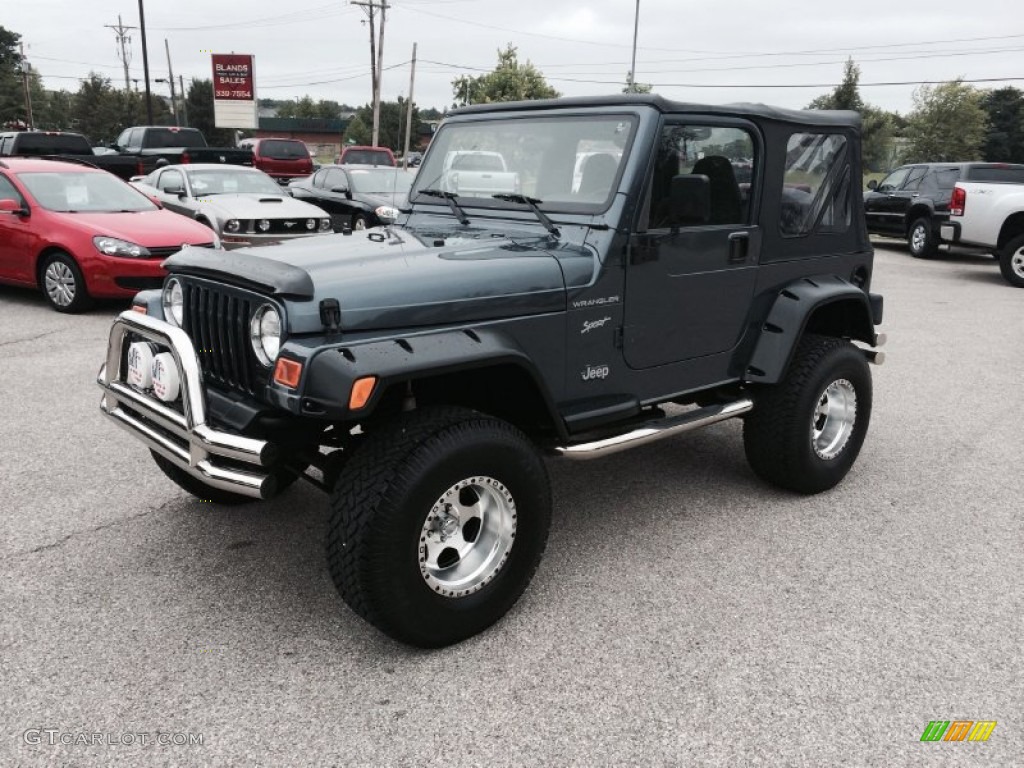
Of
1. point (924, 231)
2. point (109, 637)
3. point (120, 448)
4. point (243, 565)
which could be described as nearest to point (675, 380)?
point (243, 565)

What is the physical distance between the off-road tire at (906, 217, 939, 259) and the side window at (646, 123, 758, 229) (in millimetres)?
13672

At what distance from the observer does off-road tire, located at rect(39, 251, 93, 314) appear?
27.7 ft

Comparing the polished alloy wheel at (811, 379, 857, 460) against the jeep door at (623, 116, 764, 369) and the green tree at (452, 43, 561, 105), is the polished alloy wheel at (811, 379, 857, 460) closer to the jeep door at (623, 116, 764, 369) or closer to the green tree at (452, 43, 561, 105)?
the jeep door at (623, 116, 764, 369)

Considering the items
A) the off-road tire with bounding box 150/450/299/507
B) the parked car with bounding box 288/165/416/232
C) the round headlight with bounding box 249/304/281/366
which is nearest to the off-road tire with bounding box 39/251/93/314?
the parked car with bounding box 288/165/416/232

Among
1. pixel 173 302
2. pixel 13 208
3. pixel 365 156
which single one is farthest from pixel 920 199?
pixel 173 302

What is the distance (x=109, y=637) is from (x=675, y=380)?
2.59 metres

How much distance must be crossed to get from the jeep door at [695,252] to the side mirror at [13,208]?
25.4 feet

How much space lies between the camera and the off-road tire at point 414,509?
8.90ft

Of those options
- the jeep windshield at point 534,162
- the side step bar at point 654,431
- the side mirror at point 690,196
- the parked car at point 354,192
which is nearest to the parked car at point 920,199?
the parked car at point 354,192

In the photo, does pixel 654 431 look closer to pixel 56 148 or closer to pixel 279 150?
pixel 56 148

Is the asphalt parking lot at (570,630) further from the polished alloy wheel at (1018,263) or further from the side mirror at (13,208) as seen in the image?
the polished alloy wheel at (1018,263)

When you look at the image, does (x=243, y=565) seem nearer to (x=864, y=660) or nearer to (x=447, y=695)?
(x=447, y=695)

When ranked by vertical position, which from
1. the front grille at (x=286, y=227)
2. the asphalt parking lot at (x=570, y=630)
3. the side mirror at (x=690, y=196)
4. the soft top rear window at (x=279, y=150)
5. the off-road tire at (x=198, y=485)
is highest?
the side mirror at (x=690, y=196)

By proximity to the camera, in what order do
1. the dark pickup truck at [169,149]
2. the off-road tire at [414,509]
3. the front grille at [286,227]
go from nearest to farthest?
1. the off-road tire at [414,509]
2. the front grille at [286,227]
3. the dark pickup truck at [169,149]
